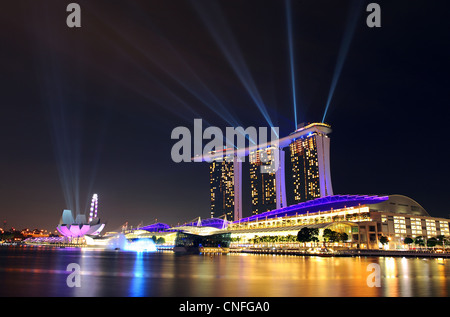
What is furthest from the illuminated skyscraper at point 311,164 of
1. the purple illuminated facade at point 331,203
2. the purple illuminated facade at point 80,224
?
the purple illuminated facade at point 80,224

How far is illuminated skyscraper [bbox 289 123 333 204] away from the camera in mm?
165125

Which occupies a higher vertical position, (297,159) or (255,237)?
(297,159)

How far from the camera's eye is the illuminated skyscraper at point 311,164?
165 m

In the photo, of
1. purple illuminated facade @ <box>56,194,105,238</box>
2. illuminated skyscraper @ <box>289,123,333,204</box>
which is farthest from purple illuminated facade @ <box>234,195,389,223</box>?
purple illuminated facade @ <box>56,194,105,238</box>

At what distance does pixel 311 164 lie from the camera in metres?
174

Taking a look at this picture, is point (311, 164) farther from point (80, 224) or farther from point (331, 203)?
point (80, 224)

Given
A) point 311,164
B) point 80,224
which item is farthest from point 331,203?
point 80,224

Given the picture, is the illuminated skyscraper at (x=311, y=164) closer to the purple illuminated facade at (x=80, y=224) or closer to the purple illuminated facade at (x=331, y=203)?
the purple illuminated facade at (x=331, y=203)

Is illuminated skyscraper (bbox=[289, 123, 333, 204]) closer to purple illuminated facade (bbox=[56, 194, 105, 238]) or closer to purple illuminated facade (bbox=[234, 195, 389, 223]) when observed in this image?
purple illuminated facade (bbox=[234, 195, 389, 223])
